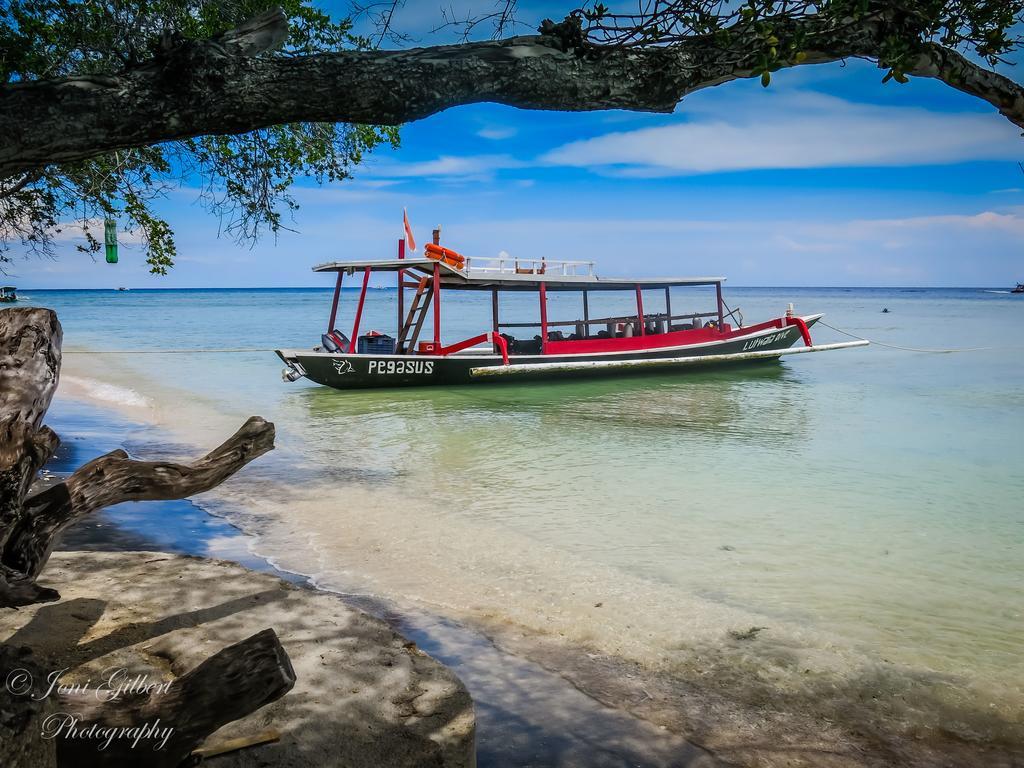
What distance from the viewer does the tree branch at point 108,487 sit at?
9.38 feet

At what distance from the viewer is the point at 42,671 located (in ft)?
5.89

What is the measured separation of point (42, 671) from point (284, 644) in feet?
7.08

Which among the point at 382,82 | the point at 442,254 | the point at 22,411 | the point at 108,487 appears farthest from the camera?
the point at 442,254

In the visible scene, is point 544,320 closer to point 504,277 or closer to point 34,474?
point 504,277

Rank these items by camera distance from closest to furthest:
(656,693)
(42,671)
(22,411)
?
(42,671) → (22,411) → (656,693)

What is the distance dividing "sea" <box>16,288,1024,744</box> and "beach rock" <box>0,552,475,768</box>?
1.23 m

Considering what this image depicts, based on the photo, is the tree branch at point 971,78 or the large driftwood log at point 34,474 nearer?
the large driftwood log at point 34,474

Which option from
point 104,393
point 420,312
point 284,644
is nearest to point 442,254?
point 420,312

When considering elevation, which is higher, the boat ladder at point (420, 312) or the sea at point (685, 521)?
the boat ladder at point (420, 312)

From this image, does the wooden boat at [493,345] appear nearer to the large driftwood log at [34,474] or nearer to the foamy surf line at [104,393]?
the foamy surf line at [104,393]

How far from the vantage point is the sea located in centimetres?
483

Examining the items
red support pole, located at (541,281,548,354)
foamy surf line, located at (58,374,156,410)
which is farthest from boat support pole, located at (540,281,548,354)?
foamy surf line, located at (58,374,156,410)

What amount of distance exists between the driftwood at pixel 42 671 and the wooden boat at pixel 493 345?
1271cm

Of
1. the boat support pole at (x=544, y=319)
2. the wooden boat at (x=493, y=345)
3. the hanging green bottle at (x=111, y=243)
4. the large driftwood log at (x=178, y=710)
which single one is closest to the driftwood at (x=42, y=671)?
the large driftwood log at (x=178, y=710)
